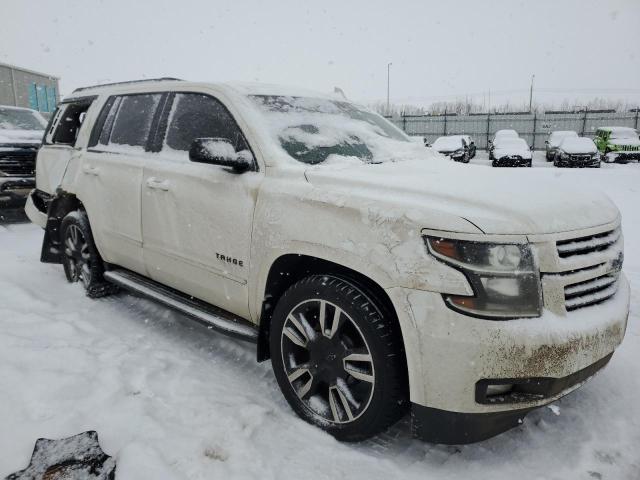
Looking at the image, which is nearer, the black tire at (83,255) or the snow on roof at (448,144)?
the black tire at (83,255)

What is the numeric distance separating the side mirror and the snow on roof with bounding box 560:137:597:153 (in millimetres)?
20648

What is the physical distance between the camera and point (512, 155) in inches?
828

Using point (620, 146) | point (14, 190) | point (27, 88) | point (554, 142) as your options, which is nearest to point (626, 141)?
point (620, 146)

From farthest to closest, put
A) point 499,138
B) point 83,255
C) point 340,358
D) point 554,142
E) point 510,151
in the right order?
point 499,138 < point 554,142 < point 510,151 < point 83,255 < point 340,358

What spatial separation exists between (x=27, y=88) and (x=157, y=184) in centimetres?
3890

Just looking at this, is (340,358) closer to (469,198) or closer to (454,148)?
(469,198)

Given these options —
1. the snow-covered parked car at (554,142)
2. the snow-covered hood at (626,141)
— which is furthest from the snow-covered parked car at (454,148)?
the snow-covered hood at (626,141)

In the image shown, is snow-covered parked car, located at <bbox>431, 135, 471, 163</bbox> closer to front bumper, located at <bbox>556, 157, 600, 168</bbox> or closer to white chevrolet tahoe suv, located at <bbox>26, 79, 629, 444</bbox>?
front bumper, located at <bbox>556, 157, 600, 168</bbox>

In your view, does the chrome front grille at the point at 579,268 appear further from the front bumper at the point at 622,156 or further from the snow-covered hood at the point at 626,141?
the snow-covered hood at the point at 626,141

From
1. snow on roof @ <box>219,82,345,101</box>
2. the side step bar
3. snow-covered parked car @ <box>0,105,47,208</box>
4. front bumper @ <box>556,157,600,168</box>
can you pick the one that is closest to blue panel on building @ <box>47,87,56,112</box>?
snow-covered parked car @ <box>0,105,47,208</box>

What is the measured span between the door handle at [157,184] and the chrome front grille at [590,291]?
97.5 inches

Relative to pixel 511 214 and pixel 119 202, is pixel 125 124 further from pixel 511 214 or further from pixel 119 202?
pixel 511 214

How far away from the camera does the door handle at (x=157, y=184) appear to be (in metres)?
3.25

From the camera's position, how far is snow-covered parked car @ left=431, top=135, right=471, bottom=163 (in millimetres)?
22797
